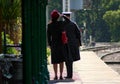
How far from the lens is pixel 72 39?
1312 centimetres

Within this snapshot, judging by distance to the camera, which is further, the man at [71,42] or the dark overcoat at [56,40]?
the man at [71,42]

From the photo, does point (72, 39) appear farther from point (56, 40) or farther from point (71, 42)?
point (56, 40)

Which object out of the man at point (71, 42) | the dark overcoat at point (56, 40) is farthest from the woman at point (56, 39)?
the man at point (71, 42)

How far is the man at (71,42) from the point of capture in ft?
42.6

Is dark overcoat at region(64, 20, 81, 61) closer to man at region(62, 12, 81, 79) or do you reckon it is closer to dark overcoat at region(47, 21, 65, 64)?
man at region(62, 12, 81, 79)

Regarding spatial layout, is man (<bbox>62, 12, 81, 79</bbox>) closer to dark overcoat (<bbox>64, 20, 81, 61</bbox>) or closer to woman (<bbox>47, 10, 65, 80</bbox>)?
dark overcoat (<bbox>64, 20, 81, 61</bbox>)

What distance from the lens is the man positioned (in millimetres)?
12977

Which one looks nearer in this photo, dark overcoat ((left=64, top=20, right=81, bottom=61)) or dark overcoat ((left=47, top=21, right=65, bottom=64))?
dark overcoat ((left=47, top=21, right=65, bottom=64))

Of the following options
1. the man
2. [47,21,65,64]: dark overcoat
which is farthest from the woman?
the man

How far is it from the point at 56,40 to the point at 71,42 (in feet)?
1.52

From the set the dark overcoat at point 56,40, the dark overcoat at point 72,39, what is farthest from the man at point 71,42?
the dark overcoat at point 56,40

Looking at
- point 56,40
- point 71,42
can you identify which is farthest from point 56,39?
point 71,42

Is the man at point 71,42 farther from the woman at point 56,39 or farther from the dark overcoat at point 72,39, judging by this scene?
the woman at point 56,39

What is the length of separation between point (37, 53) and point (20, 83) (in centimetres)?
129
